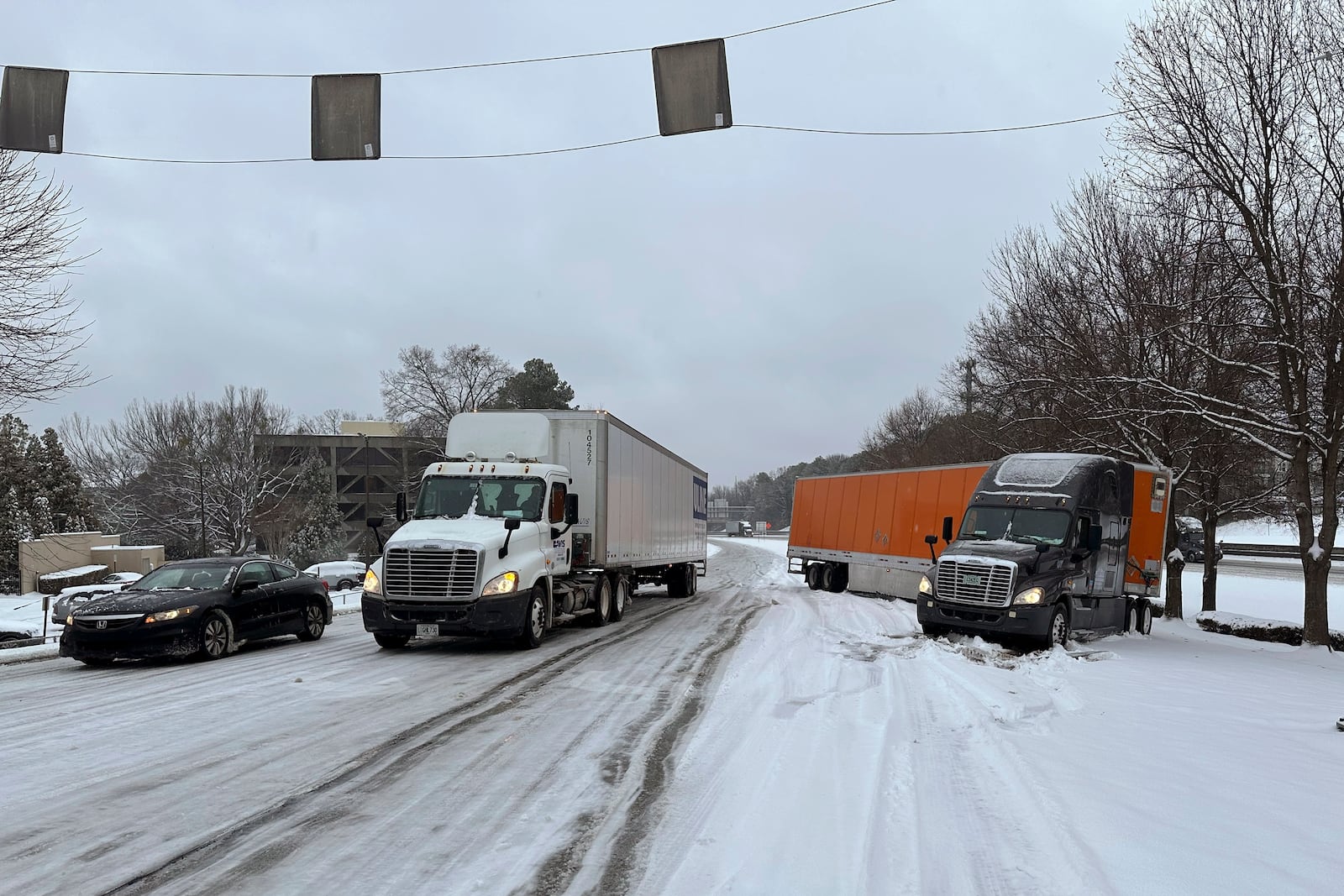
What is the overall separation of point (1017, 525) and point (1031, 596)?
1.82 meters

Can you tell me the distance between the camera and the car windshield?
14391mm

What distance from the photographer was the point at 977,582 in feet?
51.3

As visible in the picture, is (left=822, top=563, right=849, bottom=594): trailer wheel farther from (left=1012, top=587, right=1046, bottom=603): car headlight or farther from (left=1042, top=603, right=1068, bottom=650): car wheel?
(left=1012, top=587, right=1046, bottom=603): car headlight

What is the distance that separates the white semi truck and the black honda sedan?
2.05 m

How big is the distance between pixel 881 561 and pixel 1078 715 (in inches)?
751

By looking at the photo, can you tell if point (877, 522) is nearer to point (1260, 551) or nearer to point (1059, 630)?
point (1059, 630)

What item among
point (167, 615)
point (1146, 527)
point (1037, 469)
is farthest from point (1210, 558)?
point (167, 615)

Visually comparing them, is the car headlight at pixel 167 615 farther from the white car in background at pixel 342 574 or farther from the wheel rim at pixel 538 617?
the white car in background at pixel 342 574

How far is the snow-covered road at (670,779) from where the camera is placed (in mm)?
4883

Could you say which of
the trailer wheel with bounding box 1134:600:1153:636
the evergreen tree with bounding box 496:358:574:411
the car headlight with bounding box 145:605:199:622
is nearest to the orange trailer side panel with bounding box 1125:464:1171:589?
the trailer wheel with bounding box 1134:600:1153:636

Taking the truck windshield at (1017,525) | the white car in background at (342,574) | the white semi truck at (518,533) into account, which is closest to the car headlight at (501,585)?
the white semi truck at (518,533)

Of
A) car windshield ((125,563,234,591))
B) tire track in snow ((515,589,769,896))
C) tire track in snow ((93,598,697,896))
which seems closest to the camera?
tire track in snow ((515,589,769,896))

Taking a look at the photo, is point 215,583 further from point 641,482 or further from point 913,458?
point 913,458

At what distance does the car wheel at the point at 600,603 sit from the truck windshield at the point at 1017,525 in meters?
6.42
